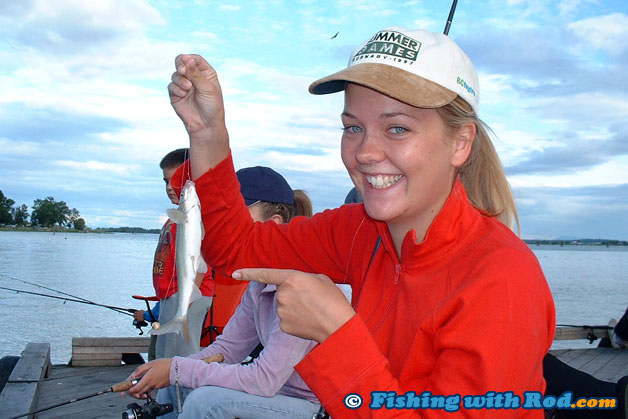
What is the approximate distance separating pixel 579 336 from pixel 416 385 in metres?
9.36

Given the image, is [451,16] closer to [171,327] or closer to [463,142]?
[463,142]

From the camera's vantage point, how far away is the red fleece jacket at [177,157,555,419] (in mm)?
1630

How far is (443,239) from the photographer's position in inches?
75.7

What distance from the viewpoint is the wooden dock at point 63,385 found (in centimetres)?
530

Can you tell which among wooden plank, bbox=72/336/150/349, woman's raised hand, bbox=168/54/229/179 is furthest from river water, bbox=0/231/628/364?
woman's raised hand, bbox=168/54/229/179

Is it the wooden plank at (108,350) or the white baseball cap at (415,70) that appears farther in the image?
the wooden plank at (108,350)

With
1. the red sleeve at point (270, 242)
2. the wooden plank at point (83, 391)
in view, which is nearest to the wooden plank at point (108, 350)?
the wooden plank at point (83, 391)

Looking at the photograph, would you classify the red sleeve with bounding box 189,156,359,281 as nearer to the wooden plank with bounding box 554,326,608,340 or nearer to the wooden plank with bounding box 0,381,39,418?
the wooden plank with bounding box 0,381,39,418

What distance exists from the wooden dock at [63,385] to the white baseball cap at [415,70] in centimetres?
420

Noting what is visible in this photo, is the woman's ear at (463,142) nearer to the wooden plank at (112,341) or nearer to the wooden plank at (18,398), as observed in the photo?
the wooden plank at (18,398)

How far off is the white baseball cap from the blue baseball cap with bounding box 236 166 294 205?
2.49 meters

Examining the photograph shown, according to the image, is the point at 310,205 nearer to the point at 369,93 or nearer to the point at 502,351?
the point at 369,93

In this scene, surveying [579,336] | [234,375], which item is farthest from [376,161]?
[579,336]

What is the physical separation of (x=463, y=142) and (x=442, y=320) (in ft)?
2.19
